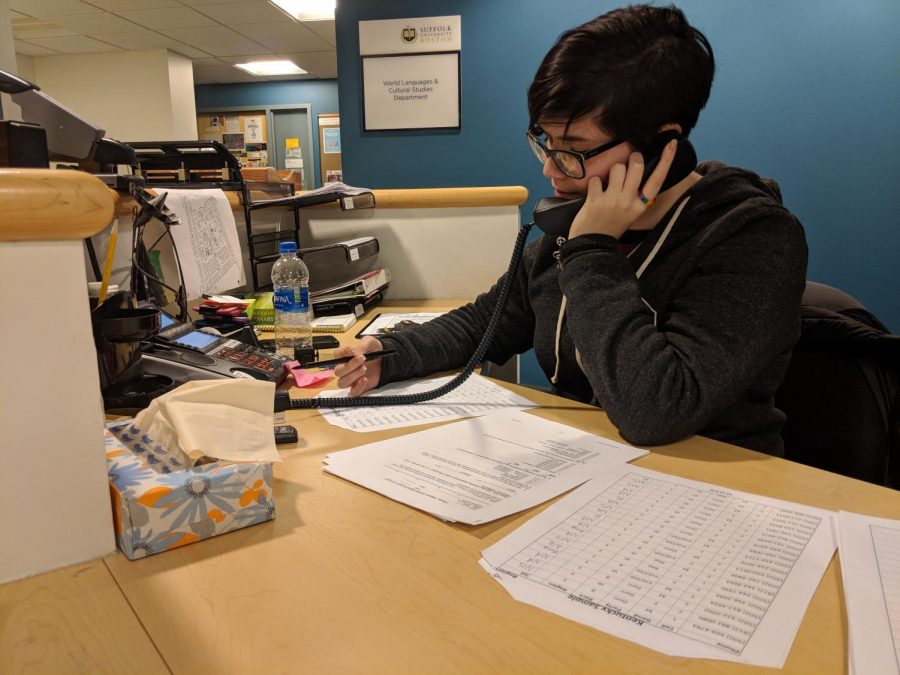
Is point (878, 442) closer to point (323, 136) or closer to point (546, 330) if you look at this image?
point (546, 330)

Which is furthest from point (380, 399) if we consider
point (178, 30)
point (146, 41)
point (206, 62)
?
point (206, 62)

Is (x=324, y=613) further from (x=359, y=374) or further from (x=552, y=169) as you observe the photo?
(x=552, y=169)

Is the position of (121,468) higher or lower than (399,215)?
lower

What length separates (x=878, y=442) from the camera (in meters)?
0.93

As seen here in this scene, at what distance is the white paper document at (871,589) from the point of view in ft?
1.37

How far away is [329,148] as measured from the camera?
23.7 ft

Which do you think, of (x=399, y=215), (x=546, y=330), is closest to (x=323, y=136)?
(x=399, y=215)

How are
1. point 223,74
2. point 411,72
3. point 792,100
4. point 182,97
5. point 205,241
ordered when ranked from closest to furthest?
point 205,241 < point 792,100 < point 411,72 < point 182,97 < point 223,74

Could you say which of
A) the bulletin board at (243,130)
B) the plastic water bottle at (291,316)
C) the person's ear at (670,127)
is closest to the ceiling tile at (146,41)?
the bulletin board at (243,130)

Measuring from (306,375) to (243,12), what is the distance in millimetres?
4667

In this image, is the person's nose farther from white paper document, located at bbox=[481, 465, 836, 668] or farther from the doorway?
the doorway

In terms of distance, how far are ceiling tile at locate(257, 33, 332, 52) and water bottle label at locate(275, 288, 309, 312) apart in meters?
4.70

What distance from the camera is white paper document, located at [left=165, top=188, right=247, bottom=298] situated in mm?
1321

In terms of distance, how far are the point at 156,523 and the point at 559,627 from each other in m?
0.35
